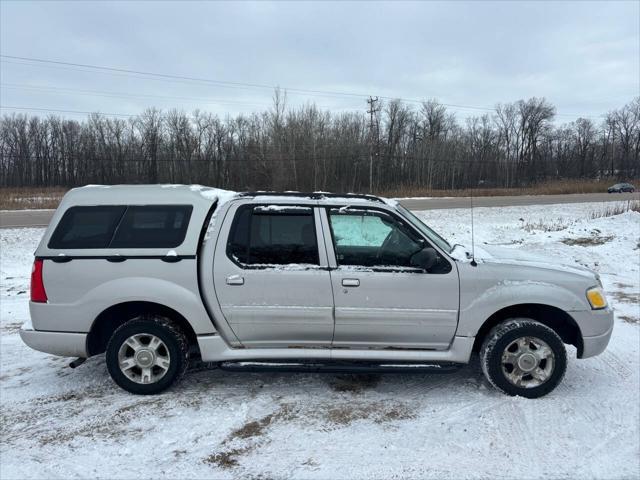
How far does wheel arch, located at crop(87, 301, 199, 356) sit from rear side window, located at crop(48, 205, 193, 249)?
0.59 metres

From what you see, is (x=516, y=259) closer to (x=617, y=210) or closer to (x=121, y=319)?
(x=121, y=319)

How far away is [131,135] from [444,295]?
250 feet

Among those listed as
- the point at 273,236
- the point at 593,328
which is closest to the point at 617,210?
the point at 593,328

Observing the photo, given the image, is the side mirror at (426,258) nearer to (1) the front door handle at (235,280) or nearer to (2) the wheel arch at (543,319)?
(2) the wheel arch at (543,319)

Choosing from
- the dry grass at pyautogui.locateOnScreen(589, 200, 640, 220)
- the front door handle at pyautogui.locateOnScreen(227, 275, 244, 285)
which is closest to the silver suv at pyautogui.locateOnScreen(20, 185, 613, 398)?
the front door handle at pyautogui.locateOnScreen(227, 275, 244, 285)

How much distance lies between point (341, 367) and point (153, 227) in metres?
2.19

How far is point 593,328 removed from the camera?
3900 millimetres

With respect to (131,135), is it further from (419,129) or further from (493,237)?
(493,237)

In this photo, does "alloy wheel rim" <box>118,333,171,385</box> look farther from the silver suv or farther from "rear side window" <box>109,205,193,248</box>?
"rear side window" <box>109,205,193,248</box>

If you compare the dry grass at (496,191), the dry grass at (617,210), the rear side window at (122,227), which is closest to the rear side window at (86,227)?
the rear side window at (122,227)

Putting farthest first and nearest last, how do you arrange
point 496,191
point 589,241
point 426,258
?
point 496,191, point 589,241, point 426,258

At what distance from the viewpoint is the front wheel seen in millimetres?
3818

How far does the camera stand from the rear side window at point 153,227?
3936 mm

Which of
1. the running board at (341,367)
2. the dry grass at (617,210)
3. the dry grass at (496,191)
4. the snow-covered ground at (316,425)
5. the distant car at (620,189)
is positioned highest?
the distant car at (620,189)
